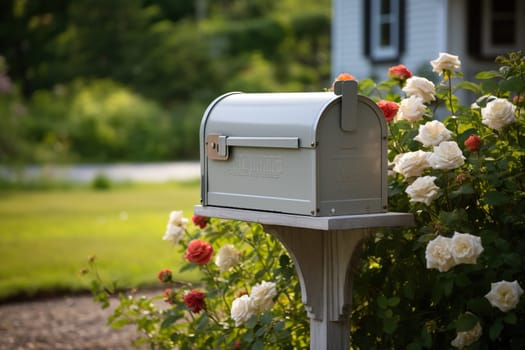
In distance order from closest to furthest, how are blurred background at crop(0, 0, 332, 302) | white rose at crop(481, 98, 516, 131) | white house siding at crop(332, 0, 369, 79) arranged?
white rose at crop(481, 98, 516, 131), blurred background at crop(0, 0, 332, 302), white house siding at crop(332, 0, 369, 79)

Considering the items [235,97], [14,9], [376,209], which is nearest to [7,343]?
[235,97]

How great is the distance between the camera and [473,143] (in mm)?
2684

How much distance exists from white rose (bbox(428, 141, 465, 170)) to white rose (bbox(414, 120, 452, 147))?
0.34 feet

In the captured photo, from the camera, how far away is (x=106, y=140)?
19.4m

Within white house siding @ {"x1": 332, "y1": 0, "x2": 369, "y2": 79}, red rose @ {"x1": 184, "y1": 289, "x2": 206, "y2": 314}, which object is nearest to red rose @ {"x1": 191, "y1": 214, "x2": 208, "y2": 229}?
red rose @ {"x1": 184, "y1": 289, "x2": 206, "y2": 314}

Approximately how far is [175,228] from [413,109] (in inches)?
46.5

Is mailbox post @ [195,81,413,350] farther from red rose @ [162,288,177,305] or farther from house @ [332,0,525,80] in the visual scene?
house @ [332,0,525,80]

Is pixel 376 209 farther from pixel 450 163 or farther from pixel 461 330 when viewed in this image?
pixel 461 330

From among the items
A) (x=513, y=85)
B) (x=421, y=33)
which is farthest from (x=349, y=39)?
(x=513, y=85)

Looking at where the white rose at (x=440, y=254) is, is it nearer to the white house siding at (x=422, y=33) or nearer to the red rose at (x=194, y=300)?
the red rose at (x=194, y=300)

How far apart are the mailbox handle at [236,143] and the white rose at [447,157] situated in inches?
18.8

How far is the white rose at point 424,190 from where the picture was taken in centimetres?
259

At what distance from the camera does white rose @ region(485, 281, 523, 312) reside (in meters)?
2.45

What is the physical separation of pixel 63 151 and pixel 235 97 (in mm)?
13103
